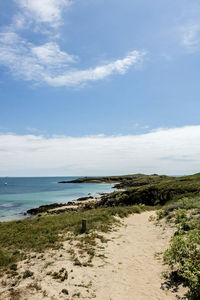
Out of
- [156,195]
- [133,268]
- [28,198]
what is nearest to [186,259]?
[133,268]

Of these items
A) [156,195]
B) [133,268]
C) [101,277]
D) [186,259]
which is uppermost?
[186,259]

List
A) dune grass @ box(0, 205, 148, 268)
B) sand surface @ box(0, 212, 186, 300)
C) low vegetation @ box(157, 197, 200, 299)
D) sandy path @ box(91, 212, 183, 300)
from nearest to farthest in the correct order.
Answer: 1. low vegetation @ box(157, 197, 200, 299)
2. sand surface @ box(0, 212, 186, 300)
3. sandy path @ box(91, 212, 183, 300)
4. dune grass @ box(0, 205, 148, 268)

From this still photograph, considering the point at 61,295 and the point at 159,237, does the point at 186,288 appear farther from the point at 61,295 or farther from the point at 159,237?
the point at 159,237

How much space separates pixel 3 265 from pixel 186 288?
407 inches

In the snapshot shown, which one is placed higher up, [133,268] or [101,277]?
[101,277]

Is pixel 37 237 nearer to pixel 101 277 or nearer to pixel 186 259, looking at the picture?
pixel 101 277

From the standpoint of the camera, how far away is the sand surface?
Result: 324 inches

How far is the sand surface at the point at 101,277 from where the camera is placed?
8242mm

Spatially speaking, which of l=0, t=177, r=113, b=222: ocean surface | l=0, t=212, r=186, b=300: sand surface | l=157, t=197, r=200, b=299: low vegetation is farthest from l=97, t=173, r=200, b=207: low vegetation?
l=0, t=212, r=186, b=300: sand surface

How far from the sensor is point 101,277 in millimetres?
9664

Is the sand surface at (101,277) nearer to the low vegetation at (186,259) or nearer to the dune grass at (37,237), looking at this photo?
the low vegetation at (186,259)

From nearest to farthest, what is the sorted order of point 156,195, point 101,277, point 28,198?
point 101,277 < point 156,195 < point 28,198

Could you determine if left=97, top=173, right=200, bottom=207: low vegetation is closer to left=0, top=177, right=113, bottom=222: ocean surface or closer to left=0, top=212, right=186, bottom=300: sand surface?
left=0, top=177, right=113, bottom=222: ocean surface

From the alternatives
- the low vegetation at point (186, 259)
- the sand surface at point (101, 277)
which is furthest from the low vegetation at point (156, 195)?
the sand surface at point (101, 277)
